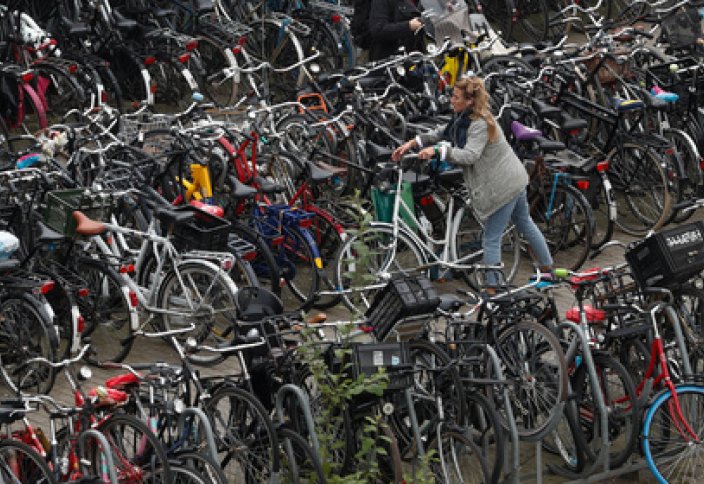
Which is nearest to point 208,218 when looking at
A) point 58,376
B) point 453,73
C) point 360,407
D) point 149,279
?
point 149,279

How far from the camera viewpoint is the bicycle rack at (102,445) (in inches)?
328

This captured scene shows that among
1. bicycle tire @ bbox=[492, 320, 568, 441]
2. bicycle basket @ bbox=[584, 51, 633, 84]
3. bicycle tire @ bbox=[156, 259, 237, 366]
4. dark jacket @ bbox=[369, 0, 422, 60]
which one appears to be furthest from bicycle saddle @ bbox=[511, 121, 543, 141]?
bicycle tire @ bbox=[492, 320, 568, 441]

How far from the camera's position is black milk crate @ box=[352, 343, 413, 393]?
9.01 meters

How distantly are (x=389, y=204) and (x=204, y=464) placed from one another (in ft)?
12.4

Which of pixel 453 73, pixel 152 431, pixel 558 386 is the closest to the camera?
pixel 152 431

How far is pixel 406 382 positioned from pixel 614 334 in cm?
146

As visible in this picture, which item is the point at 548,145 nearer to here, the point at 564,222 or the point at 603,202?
the point at 564,222

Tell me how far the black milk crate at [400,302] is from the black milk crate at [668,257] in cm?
138

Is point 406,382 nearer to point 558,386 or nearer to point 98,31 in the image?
point 558,386

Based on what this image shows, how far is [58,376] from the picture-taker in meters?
11.0

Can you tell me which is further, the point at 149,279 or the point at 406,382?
the point at 149,279

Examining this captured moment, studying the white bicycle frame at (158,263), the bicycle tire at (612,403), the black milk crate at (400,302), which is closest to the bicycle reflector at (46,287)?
the white bicycle frame at (158,263)

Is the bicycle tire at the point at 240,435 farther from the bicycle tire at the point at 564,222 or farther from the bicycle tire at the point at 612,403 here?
the bicycle tire at the point at 564,222

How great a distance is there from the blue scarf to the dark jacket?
2.63 meters
